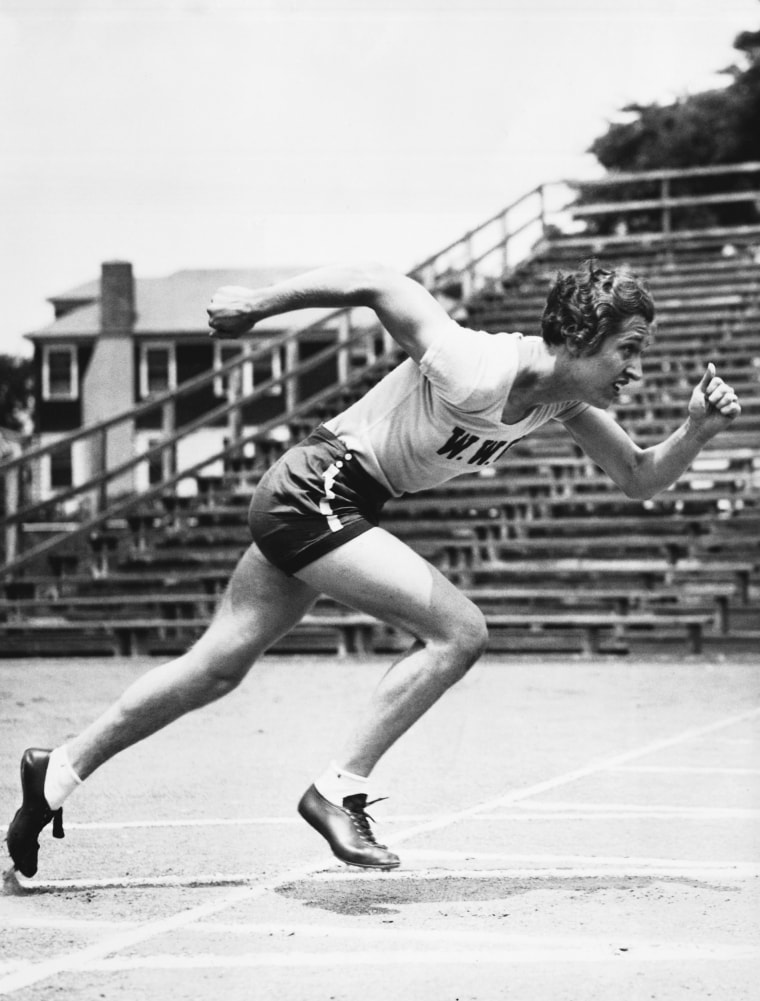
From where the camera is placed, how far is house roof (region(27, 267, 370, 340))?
57125mm

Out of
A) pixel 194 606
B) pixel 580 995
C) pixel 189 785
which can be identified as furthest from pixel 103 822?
pixel 194 606

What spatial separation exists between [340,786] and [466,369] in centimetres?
117

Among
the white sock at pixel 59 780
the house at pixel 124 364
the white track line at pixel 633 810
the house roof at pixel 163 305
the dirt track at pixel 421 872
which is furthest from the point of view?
the house roof at pixel 163 305

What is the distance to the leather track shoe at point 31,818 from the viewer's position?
5070 millimetres

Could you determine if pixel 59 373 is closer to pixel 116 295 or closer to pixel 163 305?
pixel 163 305

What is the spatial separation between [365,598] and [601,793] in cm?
268

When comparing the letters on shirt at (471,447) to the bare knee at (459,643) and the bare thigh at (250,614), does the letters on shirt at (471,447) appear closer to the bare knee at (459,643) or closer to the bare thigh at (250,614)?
the bare knee at (459,643)

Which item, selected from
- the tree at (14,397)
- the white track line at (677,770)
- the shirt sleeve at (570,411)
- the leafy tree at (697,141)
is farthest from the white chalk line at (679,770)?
the tree at (14,397)

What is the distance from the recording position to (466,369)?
15.9ft

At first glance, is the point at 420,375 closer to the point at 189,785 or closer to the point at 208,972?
the point at 208,972

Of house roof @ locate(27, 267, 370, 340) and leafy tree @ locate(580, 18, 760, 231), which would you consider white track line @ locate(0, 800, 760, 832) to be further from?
house roof @ locate(27, 267, 370, 340)

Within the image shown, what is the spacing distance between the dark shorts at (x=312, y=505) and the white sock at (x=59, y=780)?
0.82 meters

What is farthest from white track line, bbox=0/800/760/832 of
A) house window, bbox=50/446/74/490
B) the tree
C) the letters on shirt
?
the tree

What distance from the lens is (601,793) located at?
7.35 meters
